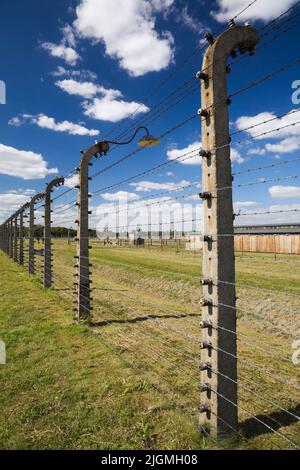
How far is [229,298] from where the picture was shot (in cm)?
371

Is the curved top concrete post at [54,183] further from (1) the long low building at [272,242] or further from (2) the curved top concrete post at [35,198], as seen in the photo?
(1) the long low building at [272,242]

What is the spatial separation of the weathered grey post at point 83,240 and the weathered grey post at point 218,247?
5196mm

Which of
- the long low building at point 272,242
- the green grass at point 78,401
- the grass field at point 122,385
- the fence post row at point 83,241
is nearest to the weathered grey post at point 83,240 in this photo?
the fence post row at point 83,241

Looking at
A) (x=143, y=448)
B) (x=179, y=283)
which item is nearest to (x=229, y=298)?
(x=143, y=448)

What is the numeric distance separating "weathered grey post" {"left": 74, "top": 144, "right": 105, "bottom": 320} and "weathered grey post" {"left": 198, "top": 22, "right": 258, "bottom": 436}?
17.0 ft

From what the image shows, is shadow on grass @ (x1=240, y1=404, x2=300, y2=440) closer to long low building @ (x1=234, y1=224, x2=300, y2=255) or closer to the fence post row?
the fence post row

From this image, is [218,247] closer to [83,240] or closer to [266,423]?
[266,423]

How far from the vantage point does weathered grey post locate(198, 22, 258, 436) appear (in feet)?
12.0

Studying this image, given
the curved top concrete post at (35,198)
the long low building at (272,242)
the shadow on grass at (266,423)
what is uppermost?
the curved top concrete post at (35,198)

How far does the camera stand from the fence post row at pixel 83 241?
8562 millimetres

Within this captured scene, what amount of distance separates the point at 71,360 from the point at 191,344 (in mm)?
2277

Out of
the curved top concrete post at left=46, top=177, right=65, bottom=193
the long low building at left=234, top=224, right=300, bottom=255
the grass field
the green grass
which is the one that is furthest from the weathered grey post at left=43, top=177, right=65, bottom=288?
the long low building at left=234, top=224, right=300, bottom=255

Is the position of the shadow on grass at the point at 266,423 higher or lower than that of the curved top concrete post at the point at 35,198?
lower
